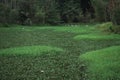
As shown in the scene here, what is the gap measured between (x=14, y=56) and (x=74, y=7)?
97.4ft

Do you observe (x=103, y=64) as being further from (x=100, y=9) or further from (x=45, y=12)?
(x=45, y=12)

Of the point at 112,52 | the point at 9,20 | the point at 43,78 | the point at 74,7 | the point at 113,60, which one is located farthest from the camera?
the point at 74,7

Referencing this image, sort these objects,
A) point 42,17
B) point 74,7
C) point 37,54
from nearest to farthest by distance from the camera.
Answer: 1. point 37,54
2. point 42,17
3. point 74,7

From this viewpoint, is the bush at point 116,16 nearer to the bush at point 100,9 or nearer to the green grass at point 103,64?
the bush at point 100,9

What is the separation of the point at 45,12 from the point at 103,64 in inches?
1061

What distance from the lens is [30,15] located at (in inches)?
1387

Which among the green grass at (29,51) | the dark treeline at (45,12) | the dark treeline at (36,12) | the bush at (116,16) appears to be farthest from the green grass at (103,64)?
the dark treeline at (36,12)

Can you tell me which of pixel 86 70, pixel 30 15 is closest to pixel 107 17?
pixel 30 15

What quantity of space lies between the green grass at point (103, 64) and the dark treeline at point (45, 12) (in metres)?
20.1

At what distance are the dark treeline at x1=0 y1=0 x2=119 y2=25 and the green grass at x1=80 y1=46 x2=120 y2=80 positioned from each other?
20118mm

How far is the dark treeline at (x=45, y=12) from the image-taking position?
33.5 m

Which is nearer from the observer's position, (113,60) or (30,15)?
(113,60)

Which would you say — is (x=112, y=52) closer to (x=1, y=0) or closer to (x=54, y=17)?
(x=54, y=17)

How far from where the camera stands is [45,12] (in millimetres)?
36781
